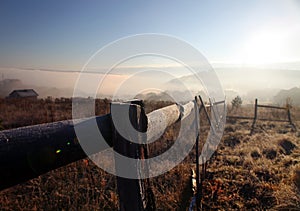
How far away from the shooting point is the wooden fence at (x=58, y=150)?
1.01 m

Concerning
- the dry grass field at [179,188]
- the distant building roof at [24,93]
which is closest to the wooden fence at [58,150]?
the dry grass field at [179,188]

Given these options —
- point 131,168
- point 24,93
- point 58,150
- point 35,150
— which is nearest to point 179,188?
point 131,168

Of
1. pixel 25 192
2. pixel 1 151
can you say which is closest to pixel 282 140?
pixel 25 192

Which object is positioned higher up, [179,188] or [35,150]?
[35,150]

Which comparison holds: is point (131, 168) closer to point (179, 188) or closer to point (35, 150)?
point (35, 150)

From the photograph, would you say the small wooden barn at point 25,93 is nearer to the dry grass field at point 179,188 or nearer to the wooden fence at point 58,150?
the dry grass field at point 179,188

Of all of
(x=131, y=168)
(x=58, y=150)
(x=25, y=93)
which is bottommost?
(x=131, y=168)

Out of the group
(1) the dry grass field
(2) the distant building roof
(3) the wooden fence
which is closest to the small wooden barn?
(2) the distant building roof

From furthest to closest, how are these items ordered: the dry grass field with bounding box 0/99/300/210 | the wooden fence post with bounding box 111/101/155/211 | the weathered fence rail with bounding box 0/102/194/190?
the dry grass field with bounding box 0/99/300/210, the wooden fence post with bounding box 111/101/155/211, the weathered fence rail with bounding box 0/102/194/190

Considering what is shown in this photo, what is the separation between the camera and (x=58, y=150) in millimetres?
1218

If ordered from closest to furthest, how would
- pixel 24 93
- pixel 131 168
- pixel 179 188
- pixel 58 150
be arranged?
pixel 58 150 < pixel 131 168 < pixel 179 188 < pixel 24 93

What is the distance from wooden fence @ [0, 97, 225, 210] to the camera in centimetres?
101

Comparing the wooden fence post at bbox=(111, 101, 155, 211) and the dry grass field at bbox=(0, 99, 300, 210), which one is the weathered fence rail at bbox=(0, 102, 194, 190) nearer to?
the wooden fence post at bbox=(111, 101, 155, 211)

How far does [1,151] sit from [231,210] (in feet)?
12.3
